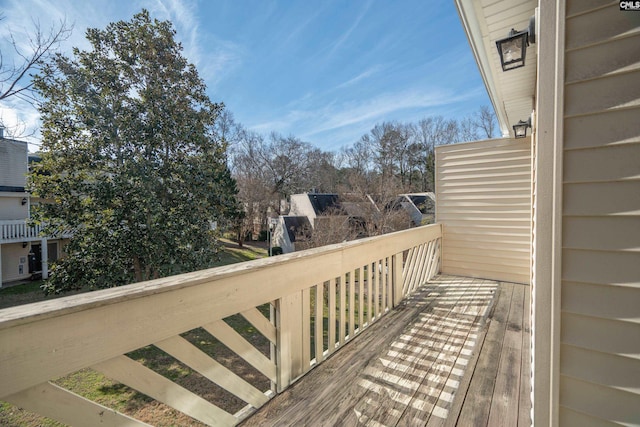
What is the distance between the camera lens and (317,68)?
1224cm

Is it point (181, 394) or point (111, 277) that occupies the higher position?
point (181, 394)

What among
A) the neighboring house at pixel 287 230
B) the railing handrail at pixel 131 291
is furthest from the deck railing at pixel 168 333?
the neighboring house at pixel 287 230

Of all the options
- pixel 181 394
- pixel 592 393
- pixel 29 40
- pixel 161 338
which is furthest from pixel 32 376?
pixel 29 40

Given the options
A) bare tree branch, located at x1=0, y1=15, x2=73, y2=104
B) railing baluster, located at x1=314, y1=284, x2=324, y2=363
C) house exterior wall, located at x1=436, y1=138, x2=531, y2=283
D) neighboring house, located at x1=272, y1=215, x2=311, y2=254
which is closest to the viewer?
railing baluster, located at x1=314, y1=284, x2=324, y2=363

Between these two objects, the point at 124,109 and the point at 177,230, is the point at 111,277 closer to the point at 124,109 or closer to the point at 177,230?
the point at 177,230

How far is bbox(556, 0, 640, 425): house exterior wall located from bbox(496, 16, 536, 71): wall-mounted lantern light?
32.5 inches

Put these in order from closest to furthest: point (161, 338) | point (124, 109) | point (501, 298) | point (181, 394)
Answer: point (161, 338) < point (181, 394) < point (501, 298) < point (124, 109)

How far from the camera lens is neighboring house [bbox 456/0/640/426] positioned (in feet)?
3.36

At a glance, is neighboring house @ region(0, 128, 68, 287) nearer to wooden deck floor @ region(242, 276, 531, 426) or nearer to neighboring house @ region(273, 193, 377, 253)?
neighboring house @ region(273, 193, 377, 253)

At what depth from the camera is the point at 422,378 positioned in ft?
6.51

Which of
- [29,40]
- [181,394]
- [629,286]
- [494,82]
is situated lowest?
[181,394]

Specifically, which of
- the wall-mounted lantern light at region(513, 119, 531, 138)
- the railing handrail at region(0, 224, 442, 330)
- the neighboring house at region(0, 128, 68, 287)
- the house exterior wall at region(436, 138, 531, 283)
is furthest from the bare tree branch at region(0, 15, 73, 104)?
the wall-mounted lantern light at region(513, 119, 531, 138)

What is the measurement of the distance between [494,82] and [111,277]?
24.9 ft

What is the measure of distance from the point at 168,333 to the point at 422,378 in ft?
5.54
